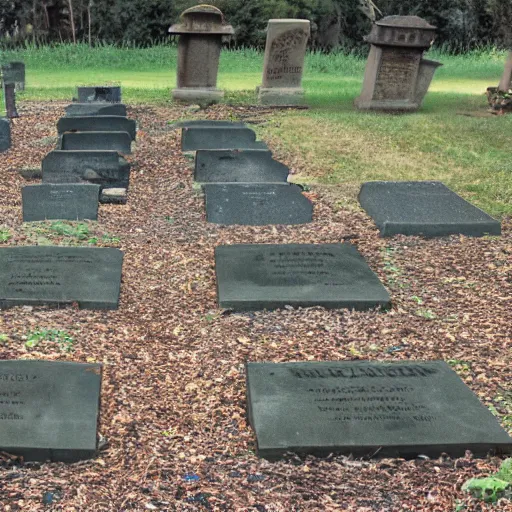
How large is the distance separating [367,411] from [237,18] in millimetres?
26339

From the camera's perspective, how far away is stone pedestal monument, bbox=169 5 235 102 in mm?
14125

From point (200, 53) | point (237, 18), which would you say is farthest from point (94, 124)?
point (237, 18)

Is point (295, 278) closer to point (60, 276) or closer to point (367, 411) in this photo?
point (60, 276)

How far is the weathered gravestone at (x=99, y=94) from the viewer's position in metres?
13.8

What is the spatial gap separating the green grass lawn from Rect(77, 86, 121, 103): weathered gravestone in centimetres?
90

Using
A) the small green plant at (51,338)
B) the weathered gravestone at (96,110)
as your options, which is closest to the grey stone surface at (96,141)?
the weathered gravestone at (96,110)

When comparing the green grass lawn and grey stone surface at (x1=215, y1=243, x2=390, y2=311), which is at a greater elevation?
grey stone surface at (x1=215, y1=243, x2=390, y2=311)

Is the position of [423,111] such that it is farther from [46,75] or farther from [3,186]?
[46,75]

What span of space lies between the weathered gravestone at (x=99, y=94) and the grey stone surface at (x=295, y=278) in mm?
8965

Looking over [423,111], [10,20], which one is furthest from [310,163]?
[10,20]

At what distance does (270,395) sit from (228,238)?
3.02 meters

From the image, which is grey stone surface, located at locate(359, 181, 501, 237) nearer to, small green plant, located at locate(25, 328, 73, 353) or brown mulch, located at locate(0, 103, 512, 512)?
brown mulch, located at locate(0, 103, 512, 512)

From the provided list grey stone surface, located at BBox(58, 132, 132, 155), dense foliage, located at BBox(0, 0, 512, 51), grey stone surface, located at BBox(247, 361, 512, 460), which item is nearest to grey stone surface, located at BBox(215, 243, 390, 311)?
grey stone surface, located at BBox(247, 361, 512, 460)

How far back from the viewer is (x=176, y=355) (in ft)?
14.4
